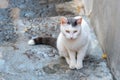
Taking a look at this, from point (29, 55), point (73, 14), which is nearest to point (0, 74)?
point (29, 55)

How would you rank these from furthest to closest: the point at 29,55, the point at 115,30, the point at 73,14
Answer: the point at 73,14 → the point at 29,55 → the point at 115,30

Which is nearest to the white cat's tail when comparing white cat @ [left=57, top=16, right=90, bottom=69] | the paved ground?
the paved ground

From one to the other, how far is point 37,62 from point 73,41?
53 centimetres

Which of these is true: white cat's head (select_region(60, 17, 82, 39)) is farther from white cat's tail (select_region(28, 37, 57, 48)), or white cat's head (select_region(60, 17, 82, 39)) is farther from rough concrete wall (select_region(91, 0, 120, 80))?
white cat's tail (select_region(28, 37, 57, 48))

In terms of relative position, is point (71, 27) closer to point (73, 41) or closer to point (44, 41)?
point (73, 41)

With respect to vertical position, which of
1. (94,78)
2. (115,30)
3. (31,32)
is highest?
(115,30)

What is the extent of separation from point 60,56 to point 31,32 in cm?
76

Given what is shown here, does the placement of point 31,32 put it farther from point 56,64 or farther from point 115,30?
point 115,30

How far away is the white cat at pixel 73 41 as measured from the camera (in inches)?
106

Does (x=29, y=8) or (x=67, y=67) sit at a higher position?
(x=29, y=8)

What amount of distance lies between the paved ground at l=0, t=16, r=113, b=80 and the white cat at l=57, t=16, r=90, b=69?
10cm

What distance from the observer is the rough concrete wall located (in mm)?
2725

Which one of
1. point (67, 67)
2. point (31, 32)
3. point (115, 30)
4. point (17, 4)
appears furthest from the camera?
point (17, 4)

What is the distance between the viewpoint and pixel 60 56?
316 centimetres
